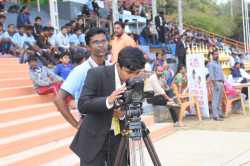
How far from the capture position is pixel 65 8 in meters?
15.8

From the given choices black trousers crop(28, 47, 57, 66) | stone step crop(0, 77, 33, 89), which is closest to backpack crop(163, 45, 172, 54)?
black trousers crop(28, 47, 57, 66)

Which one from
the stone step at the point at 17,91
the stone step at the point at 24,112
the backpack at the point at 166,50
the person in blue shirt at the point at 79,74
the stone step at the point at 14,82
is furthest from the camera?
the backpack at the point at 166,50

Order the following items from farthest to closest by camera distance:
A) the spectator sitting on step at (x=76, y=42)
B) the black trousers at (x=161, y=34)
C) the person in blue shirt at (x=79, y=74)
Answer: the black trousers at (x=161, y=34) < the spectator sitting on step at (x=76, y=42) < the person in blue shirt at (x=79, y=74)

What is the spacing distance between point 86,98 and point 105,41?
0.74 m

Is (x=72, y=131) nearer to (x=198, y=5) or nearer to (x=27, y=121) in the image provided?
(x=27, y=121)

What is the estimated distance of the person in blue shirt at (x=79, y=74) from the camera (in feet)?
7.13

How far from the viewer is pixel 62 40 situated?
9211 mm

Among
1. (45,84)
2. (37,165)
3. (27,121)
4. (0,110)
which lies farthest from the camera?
(45,84)

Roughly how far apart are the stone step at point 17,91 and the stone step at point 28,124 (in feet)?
3.51

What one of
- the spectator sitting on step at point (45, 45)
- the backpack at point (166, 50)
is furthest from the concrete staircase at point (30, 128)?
the backpack at point (166, 50)

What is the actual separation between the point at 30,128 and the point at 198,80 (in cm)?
478

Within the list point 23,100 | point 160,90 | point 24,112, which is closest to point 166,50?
point 160,90

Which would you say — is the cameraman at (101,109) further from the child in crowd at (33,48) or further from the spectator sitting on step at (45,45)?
the spectator sitting on step at (45,45)

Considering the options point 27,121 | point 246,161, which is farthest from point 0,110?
point 246,161
